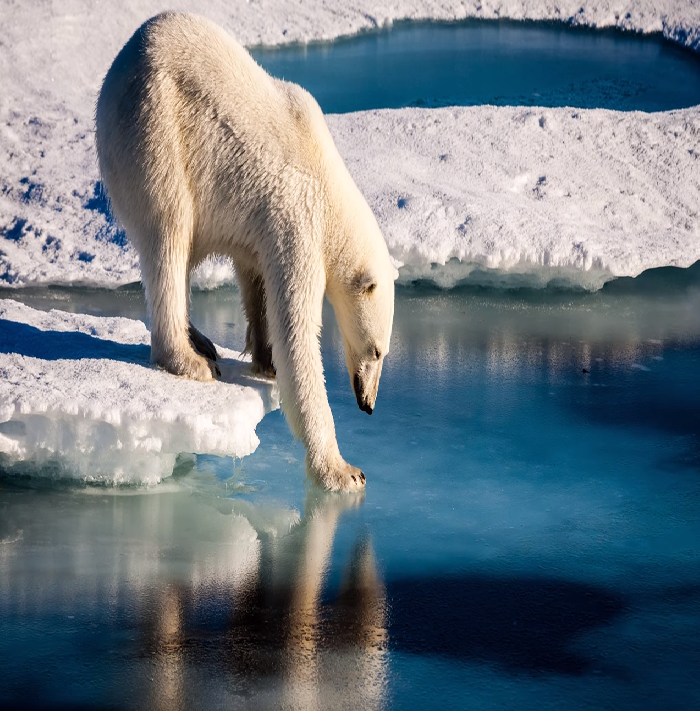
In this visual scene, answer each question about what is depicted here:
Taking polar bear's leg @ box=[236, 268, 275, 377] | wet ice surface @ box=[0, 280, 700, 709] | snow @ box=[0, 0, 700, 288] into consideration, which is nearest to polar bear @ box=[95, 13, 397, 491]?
polar bear's leg @ box=[236, 268, 275, 377]

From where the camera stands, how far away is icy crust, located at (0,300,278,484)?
4184 mm

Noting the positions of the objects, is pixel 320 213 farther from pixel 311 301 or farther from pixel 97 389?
pixel 97 389

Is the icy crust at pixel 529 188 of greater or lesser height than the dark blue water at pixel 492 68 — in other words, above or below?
below

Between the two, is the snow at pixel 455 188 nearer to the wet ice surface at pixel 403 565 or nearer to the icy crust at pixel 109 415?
the wet ice surface at pixel 403 565

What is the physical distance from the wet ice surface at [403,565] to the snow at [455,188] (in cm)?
139

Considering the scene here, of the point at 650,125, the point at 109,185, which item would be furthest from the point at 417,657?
the point at 650,125

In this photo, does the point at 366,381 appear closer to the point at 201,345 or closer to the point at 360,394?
the point at 360,394

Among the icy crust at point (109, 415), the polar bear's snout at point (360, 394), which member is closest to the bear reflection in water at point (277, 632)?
the icy crust at point (109, 415)

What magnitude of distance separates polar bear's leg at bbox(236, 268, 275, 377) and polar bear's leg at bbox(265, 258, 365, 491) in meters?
0.48

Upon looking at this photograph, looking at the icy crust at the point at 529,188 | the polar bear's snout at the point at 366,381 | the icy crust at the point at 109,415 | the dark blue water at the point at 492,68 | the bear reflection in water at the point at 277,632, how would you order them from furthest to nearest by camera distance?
the dark blue water at the point at 492,68
the icy crust at the point at 529,188
the polar bear's snout at the point at 366,381
the icy crust at the point at 109,415
the bear reflection in water at the point at 277,632

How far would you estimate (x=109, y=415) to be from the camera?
4164mm

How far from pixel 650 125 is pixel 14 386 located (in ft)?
20.9

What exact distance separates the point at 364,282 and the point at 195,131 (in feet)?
3.14

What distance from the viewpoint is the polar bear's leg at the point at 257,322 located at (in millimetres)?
4938
